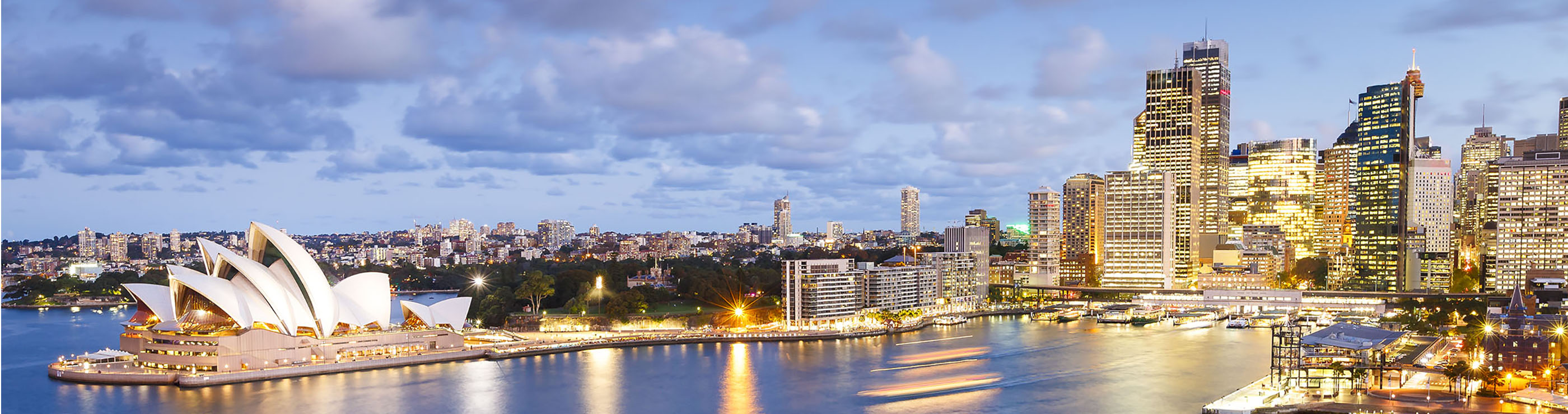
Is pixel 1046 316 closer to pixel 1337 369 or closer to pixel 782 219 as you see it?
pixel 1337 369

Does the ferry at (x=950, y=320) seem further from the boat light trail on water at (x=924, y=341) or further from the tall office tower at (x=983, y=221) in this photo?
the tall office tower at (x=983, y=221)

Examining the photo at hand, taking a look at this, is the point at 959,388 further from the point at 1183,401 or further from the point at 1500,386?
the point at 1500,386

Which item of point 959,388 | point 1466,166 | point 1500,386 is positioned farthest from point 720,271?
point 1466,166

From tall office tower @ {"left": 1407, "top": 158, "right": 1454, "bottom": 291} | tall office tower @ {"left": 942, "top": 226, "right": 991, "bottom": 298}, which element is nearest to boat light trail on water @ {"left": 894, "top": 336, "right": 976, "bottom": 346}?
tall office tower @ {"left": 942, "top": 226, "right": 991, "bottom": 298}

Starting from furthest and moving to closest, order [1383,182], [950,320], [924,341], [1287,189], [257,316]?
1. [1287,189]
2. [1383,182]
3. [950,320]
4. [924,341]
5. [257,316]

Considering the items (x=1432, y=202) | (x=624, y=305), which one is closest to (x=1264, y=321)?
(x=624, y=305)

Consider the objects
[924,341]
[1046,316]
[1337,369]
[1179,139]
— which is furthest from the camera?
[1179,139]
